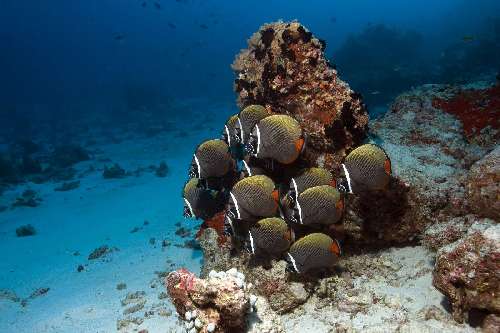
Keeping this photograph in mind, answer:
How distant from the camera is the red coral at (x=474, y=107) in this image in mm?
5570

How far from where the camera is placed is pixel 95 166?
58.7 feet

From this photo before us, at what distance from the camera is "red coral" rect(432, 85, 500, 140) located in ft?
18.3

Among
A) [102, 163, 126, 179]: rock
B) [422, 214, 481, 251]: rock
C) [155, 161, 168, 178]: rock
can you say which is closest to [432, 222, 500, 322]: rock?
[422, 214, 481, 251]: rock

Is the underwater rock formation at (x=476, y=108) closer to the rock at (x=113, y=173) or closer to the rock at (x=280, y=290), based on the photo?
the rock at (x=280, y=290)

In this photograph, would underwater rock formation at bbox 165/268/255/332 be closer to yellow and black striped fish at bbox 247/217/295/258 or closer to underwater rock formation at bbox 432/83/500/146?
yellow and black striped fish at bbox 247/217/295/258

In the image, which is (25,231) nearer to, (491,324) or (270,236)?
(270,236)

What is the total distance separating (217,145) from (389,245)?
2426 mm

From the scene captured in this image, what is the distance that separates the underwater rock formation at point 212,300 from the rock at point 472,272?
68.5 inches

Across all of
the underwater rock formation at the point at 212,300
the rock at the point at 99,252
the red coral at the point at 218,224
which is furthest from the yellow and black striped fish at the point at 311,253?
the rock at the point at 99,252

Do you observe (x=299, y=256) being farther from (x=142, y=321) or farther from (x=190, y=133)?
(x=190, y=133)

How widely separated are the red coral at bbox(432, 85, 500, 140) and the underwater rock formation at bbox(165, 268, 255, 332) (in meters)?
4.17

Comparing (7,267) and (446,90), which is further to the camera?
(7,267)

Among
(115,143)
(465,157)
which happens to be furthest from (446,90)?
(115,143)

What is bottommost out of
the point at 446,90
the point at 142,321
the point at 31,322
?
the point at 142,321
